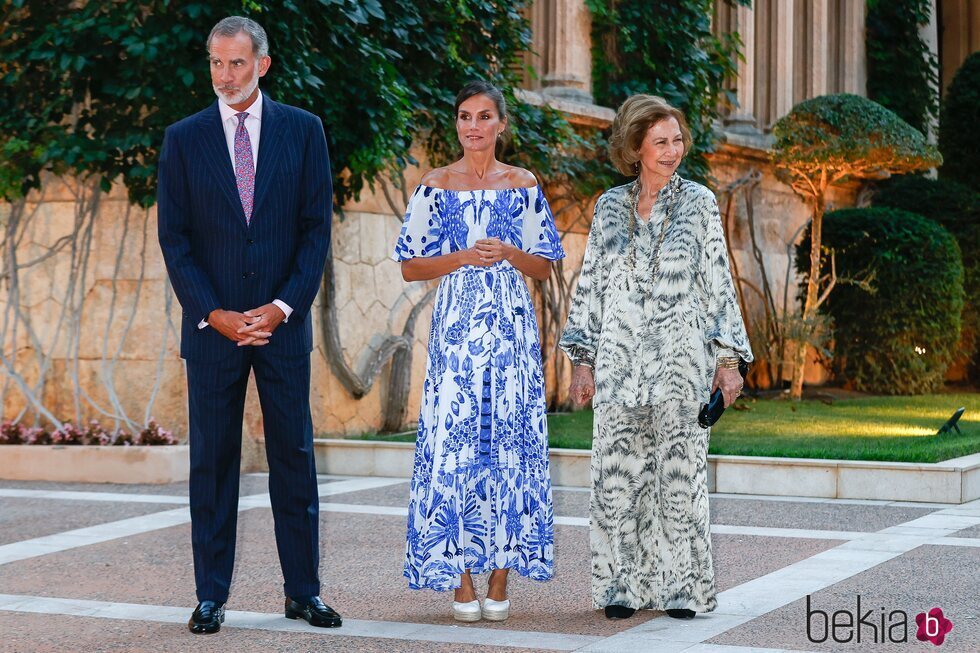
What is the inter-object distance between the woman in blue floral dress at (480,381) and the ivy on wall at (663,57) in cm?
951

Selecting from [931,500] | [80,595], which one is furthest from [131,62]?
[931,500]

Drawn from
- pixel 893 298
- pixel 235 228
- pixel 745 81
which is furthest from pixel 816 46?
pixel 235 228

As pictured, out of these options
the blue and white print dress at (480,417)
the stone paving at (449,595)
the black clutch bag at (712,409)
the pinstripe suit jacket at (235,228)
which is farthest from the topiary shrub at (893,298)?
the pinstripe suit jacket at (235,228)

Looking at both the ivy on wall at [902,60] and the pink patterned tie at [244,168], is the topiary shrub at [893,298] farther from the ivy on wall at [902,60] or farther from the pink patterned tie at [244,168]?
the pink patterned tie at [244,168]

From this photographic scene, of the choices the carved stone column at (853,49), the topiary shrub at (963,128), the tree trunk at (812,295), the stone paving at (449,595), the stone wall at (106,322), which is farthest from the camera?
the carved stone column at (853,49)

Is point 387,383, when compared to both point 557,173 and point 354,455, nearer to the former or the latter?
point 354,455

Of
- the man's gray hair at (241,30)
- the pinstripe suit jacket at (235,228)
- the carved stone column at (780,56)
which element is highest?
the carved stone column at (780,56)

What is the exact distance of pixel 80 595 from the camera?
5.83 metres

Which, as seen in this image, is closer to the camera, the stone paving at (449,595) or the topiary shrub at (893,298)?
the stone paving at (449,595)

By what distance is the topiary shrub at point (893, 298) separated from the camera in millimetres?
16516

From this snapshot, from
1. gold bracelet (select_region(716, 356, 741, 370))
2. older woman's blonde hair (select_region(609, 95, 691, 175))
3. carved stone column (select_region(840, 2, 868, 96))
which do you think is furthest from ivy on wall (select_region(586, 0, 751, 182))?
gold bracelet (select_region(716, 356, 741, 370))

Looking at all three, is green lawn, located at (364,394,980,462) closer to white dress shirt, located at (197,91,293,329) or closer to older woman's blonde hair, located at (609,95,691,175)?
older woman's blonde hair, located at (609,95,691,175)

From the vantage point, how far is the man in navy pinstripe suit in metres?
5.04

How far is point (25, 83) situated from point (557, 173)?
517 centimetres
